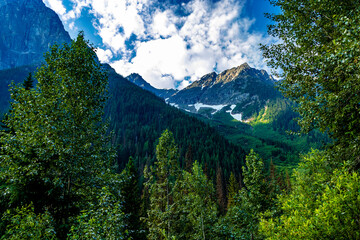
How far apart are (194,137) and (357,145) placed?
136007mm

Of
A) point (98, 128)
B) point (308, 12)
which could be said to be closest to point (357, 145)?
point (308, 12)

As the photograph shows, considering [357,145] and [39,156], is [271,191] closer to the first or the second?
[357,145]

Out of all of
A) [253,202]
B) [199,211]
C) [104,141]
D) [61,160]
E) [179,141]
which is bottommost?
[199,211]

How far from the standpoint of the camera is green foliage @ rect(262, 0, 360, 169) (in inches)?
235

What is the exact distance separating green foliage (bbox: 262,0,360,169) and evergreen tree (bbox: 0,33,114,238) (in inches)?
455

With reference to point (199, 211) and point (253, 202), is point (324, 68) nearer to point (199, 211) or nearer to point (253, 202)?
point (253, 202)

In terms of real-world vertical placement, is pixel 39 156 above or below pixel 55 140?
below

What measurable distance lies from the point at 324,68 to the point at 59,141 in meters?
13.1

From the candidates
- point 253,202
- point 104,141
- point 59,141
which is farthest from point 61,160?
point 253,202

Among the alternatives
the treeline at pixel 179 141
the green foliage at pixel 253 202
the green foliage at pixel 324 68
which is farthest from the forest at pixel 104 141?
the treeline at pixel 179 141

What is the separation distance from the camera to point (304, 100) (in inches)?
322

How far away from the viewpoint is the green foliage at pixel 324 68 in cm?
597

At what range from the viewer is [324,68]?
704cm

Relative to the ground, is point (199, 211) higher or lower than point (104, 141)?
lower
